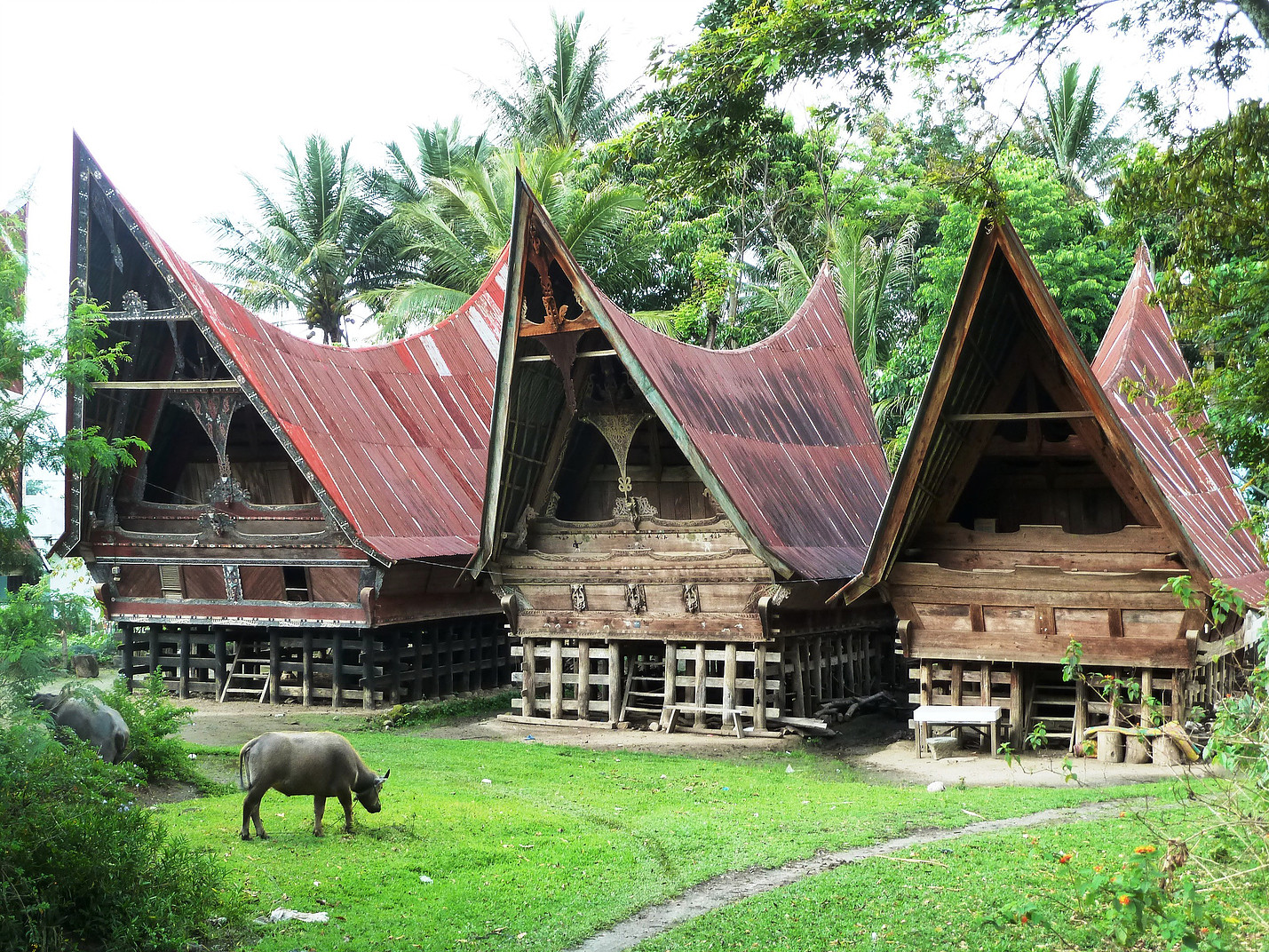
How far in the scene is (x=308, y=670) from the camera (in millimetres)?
23297

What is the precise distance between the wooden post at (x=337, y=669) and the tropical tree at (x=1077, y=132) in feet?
92.0

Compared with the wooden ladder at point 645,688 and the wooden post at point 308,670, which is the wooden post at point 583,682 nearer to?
the wooden ladder at point 645,688

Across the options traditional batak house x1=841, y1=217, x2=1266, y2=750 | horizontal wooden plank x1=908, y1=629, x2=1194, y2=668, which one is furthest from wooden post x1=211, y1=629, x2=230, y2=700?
horizontal wooden plank x1=908, y1=629, x2=1194, y2=668

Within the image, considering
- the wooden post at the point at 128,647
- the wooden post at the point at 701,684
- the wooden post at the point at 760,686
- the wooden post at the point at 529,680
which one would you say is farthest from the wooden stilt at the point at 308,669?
the wooden post at the point at 760,686

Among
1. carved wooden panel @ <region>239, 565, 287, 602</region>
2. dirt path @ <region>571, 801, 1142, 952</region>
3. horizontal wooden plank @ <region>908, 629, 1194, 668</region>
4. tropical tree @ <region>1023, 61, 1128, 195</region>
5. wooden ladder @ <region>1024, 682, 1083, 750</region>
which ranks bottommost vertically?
dirt path @ <region>571, 801, 1142, 952</region>

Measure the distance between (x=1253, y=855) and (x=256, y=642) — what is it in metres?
21.2

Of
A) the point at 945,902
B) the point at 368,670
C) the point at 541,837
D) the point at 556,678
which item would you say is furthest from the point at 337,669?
the point at 945,902

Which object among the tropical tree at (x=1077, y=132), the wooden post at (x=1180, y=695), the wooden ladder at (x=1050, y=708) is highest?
the tropical tree at (x=1077, y=132)

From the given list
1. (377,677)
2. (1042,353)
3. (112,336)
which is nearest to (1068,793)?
(1042,353)

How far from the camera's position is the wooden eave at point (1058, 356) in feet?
49.8

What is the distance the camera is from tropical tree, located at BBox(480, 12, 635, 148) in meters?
44.5

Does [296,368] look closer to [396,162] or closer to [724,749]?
[724,749]

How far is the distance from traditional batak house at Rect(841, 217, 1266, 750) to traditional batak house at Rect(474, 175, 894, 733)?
222 centimetres

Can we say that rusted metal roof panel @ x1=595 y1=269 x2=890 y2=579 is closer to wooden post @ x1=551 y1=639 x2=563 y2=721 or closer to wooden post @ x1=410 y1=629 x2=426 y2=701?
wooden post @ x1=551 y1=639 x2=563 y2=721
